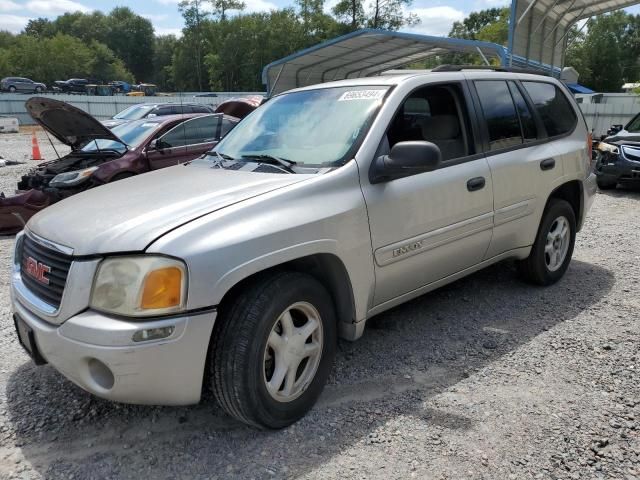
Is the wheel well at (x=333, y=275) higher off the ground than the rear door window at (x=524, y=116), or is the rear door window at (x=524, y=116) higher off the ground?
the rear door window at (x=524, y=116)

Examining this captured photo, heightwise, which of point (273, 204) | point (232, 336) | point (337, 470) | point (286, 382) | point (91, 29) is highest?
point (91, 29)

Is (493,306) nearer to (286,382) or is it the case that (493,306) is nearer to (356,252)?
(356,252)

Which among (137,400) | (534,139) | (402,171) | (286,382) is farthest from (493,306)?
(137,400)

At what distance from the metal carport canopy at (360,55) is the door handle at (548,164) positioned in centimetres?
930

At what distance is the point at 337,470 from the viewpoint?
7.95 feet

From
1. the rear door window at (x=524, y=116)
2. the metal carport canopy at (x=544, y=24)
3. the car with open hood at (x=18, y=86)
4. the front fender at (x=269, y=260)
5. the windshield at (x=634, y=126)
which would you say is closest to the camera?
the front fender at (x=269, y=260)

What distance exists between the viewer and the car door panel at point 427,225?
3.04 m

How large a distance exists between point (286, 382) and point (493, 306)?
2310 mm

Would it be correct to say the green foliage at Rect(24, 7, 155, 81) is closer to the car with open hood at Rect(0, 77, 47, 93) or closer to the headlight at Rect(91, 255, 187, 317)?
the car with open hood at Rect(0, 77, 47, 93)

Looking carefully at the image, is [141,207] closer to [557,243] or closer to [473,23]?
[557,243]

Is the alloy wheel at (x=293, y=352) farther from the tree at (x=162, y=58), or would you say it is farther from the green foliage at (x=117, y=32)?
the green foliage at (x=117, y=32)

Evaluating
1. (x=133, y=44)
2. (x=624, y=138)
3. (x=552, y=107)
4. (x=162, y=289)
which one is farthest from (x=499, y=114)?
(x=133, y=44)

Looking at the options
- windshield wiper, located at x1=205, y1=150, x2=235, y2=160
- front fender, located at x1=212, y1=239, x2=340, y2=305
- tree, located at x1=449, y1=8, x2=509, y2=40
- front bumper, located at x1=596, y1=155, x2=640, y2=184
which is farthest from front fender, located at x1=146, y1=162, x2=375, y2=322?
tree, located at x1=449, y1=8, x2=509, y2=40

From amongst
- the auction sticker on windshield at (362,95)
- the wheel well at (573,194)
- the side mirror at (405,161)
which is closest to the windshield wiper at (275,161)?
the side mirror at (405,161)
